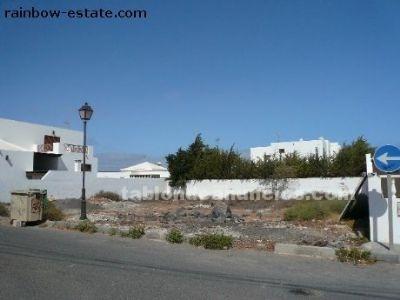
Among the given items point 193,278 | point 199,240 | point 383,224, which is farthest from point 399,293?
point 199,240

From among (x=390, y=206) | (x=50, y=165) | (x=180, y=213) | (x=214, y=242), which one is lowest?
(x=180, y=213)

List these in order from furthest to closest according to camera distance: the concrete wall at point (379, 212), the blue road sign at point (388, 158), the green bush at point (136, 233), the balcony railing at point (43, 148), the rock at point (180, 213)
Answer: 1. the balcony railing at point (43, 148)
2. the rock at point (180, 213)
3. the green bush at point (136, 233)
4. the concrete wall at point (379, 212)
5. the blue road sign at point (388, 158)

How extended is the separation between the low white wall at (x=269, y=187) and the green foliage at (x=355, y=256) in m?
25.5

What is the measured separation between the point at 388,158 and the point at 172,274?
5776mm

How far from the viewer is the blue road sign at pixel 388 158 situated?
10.6 meters

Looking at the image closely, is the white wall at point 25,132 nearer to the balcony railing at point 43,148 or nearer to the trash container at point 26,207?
the balcony railing at point 43,148

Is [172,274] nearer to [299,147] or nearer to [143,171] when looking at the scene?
[299,147]

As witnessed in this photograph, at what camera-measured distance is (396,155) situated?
34.7 feet

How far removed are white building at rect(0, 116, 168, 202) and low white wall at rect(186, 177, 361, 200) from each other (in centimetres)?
460

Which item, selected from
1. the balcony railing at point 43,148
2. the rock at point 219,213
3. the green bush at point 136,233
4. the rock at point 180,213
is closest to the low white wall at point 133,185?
the balcony railing at point 43,148

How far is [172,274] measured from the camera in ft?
27.9

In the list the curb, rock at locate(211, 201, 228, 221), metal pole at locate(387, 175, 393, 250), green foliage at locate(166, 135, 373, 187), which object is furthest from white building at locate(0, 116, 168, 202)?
metal pole at locate(387, 175, 393, 250)

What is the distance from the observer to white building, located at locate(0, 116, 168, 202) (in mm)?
33031

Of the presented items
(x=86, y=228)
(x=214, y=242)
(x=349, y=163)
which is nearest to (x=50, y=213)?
(x=86, y=228)
